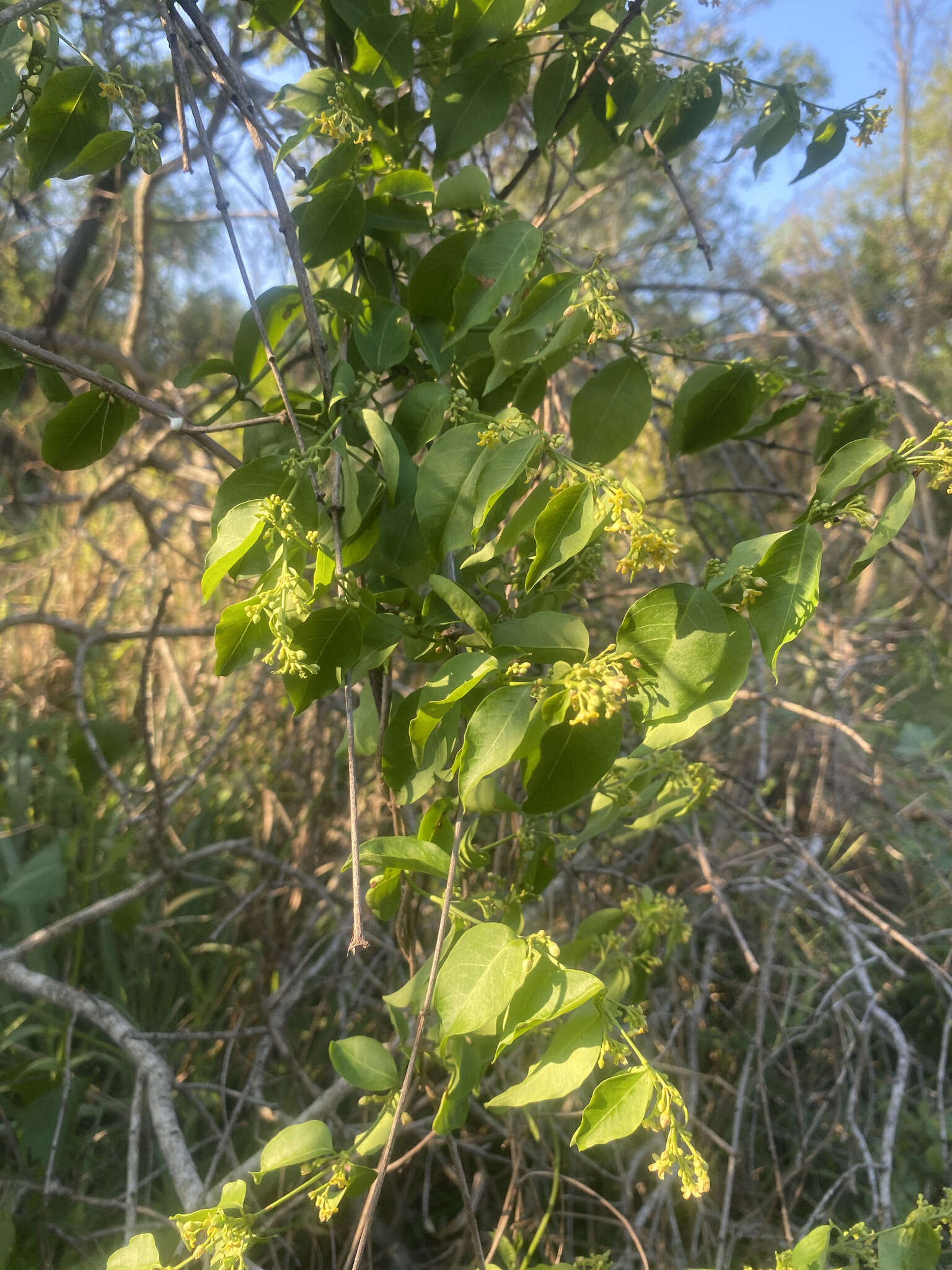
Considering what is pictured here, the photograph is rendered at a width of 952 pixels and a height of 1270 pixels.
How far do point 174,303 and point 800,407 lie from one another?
4046mm

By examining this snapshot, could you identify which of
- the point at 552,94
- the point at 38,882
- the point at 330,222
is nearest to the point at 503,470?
the point at 330,222

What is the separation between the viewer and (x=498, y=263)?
61 centimetres

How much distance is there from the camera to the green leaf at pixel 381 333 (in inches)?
27.4

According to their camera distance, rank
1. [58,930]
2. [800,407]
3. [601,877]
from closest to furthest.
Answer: [800,407] < [58,930] < [601,877]

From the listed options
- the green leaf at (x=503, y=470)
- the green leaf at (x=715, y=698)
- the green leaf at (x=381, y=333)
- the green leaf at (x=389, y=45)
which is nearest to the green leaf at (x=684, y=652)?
the green leaf at (x=715, y=698)

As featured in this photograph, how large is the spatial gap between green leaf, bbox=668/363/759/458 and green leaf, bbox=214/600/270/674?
512 millimetres

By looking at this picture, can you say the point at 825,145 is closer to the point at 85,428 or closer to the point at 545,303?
the point at 545,303

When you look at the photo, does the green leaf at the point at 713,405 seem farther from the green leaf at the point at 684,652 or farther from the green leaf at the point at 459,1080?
the green leaf at the point at 459,1080

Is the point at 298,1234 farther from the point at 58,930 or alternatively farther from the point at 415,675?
the point at 415,675

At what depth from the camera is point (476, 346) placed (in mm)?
725

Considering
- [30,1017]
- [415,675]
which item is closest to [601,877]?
[415,675]

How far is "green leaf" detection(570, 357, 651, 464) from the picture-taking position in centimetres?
73

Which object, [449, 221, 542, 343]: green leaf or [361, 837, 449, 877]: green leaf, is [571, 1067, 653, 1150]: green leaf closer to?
[361, 837, 449, 877]: green leaf

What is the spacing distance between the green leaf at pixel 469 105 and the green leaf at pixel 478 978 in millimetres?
717
